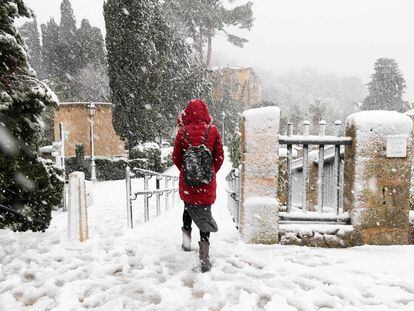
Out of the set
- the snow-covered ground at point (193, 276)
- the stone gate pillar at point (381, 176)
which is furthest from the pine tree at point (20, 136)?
the stone gate pillar at point (381, 176)

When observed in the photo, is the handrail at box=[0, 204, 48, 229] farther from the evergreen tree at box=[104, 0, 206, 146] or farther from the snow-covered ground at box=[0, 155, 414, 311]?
the evergreen tree at box=[104, 0, 206, 146]

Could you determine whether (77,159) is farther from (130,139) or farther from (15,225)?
(15,225)

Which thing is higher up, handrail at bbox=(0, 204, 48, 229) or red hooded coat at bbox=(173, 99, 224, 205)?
red hooded coat at bbox=(173, 99, 224, 205)

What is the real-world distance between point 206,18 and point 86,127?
1691cm

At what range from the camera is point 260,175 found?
433 centimetres

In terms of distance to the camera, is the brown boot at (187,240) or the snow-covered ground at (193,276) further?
the brown boot at (187,240)

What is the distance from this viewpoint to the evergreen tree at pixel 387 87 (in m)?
39.4

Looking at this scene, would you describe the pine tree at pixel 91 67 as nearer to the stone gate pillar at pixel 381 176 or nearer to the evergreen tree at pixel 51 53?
the evergreen tree at pixel 51 53

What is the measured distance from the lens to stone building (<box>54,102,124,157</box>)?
22.3 metres

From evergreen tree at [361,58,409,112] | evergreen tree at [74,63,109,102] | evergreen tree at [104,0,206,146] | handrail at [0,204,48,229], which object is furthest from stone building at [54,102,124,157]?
evergreen tree at [361,58,409,112]

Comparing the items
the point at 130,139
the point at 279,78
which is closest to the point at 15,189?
the point at 130,139

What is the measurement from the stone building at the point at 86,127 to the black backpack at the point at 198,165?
1988 cm

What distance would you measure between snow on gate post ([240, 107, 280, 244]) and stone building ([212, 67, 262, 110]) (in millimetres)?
34718

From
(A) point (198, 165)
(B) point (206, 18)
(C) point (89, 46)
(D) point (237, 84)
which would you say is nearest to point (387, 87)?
(D) point (237, 84)
